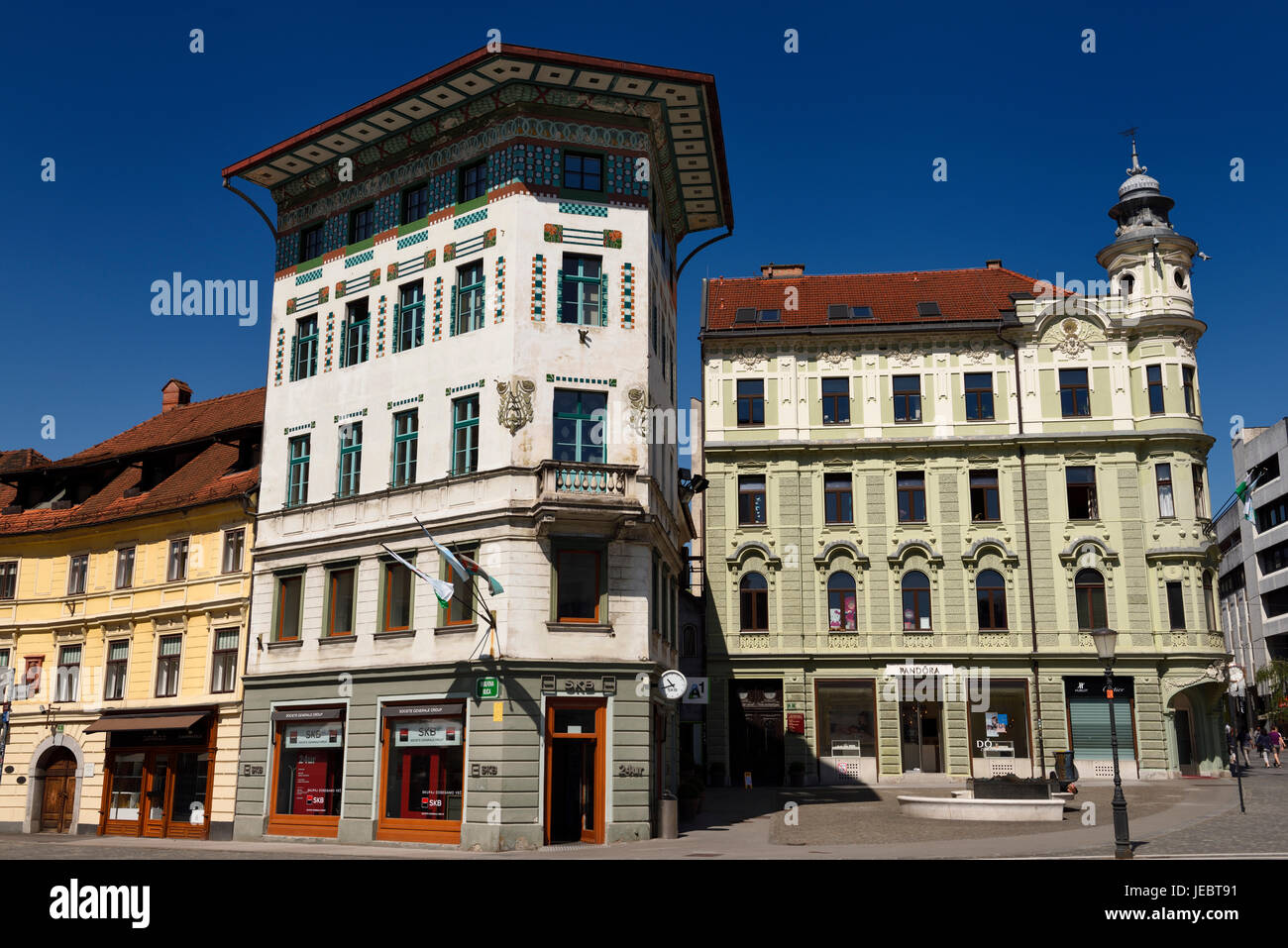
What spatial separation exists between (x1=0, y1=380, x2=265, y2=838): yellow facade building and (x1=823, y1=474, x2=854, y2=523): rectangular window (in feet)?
75.5

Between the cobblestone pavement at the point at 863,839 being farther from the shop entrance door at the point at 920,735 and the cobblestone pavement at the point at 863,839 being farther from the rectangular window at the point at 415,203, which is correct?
the rectangular window at the point at 415,203

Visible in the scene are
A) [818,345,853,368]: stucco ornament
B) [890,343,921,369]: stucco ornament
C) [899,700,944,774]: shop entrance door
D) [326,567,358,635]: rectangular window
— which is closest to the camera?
[326,567,358,635]: rectangular window

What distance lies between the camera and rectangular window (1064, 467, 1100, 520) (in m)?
46.1

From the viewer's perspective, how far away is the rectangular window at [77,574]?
128ft

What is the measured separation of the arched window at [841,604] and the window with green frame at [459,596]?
2257cm

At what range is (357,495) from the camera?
30047 mm

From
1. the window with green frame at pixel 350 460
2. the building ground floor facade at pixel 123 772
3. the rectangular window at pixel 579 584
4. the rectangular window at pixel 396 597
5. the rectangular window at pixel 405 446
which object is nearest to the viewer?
the rectangular window at pixel 579 584

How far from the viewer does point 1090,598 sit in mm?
45219

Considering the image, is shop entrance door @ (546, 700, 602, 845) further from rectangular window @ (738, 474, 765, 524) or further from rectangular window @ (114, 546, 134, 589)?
rectangular window @ (738, 474, 765, 524)

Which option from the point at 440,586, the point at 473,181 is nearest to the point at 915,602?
the point at 440,586

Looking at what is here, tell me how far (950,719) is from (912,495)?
30.4 ft

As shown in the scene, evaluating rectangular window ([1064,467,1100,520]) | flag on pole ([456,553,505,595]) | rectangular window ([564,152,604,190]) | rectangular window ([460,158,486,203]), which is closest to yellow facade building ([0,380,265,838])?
flag on pole ([456,553,505,595])

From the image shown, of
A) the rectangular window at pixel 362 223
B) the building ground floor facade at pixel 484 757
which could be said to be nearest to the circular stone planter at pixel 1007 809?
the building ground floor facade at pixel 484 757

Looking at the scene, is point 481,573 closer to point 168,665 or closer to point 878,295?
point 168,665
